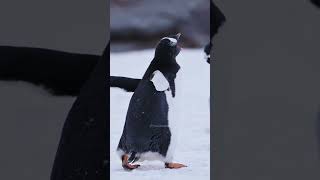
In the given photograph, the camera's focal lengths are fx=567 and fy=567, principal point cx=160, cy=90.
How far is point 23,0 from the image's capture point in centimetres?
229

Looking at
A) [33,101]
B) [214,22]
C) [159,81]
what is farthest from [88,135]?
[214,22]

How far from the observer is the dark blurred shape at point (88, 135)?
229cm

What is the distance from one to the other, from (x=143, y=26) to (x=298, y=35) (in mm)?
654

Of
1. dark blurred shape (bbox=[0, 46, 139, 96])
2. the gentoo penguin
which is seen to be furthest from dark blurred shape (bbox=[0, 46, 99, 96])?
the gentoo penguin

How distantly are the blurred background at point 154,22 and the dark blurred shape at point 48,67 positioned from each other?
0.51ft

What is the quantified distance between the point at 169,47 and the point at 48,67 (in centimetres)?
50

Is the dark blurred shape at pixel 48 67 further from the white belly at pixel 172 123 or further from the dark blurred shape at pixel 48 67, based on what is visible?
the white belly at pixel 172 123

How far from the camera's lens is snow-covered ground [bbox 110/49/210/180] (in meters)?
2.32

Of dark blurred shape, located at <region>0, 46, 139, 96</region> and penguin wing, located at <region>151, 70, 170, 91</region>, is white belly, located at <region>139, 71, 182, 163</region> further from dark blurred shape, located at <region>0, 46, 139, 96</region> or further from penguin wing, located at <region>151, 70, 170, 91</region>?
dark blurred shape, located at <region>0, 46, 139, 96</region>

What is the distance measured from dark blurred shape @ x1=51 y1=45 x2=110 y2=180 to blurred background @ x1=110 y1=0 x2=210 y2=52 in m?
0.10

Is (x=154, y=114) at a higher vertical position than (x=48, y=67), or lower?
lower

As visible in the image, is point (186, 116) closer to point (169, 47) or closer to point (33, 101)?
point (169, 47)

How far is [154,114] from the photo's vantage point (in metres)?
2.35

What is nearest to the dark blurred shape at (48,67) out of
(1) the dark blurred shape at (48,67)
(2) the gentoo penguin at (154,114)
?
(1) the dark blurred shape at (48,67)
